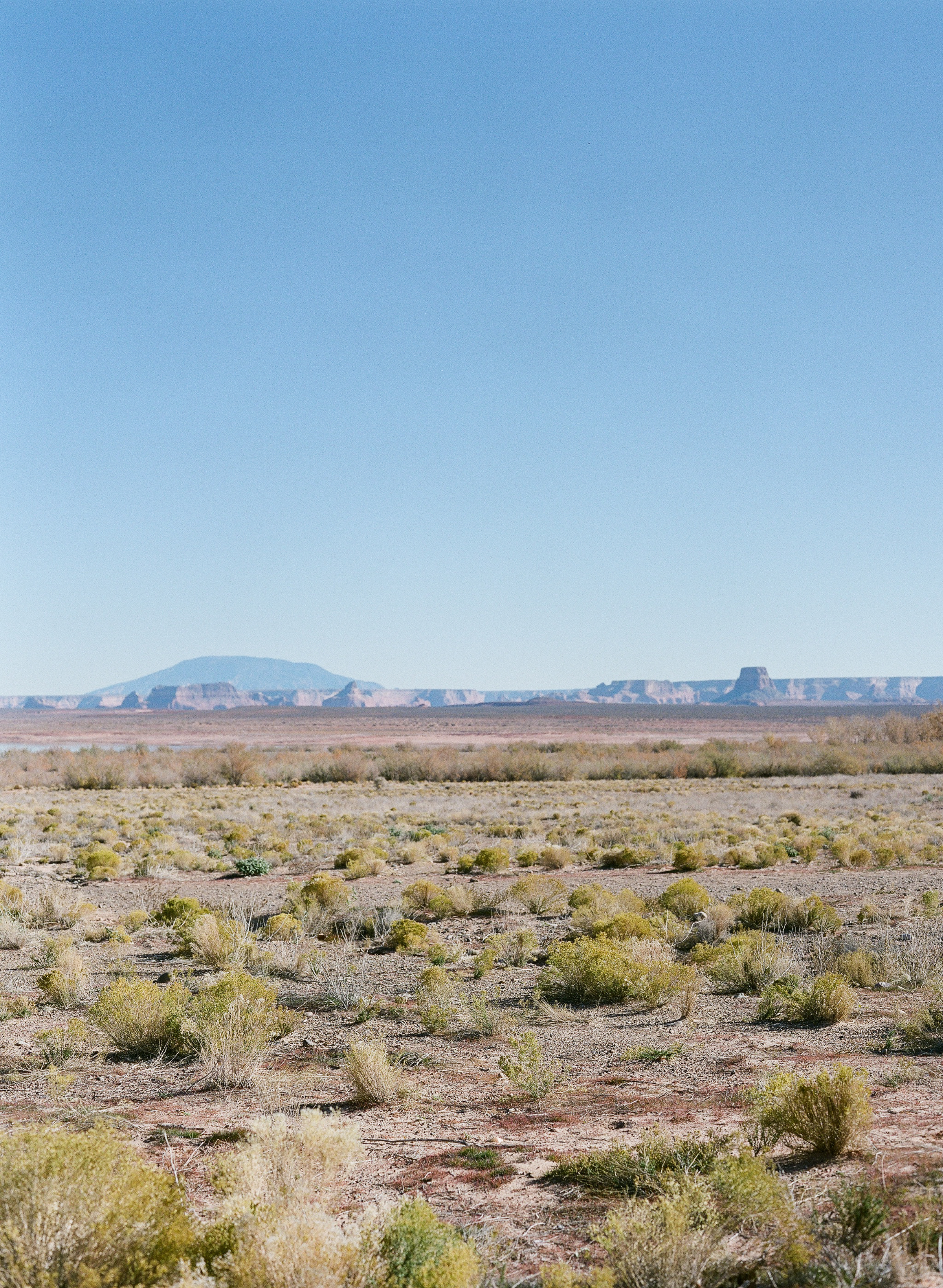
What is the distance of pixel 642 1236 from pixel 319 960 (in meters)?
8.25

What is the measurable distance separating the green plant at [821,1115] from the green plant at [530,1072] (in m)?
1.92

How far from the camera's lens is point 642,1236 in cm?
398

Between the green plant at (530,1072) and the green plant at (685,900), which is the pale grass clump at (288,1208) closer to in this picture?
the green plant at (530,1072)

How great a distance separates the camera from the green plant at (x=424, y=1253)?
3631 millimetres

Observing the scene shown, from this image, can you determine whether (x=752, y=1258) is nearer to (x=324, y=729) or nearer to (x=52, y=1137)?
(x=52, y=1137)

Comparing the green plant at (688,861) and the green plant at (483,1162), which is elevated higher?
the green plant at (483,1162)

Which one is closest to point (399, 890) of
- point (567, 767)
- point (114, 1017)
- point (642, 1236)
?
point (114, 1017)

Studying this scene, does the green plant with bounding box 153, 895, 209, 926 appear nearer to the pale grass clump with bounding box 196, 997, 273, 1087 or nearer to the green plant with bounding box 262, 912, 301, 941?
the green plant with bounding box 262, 912, 301, 941

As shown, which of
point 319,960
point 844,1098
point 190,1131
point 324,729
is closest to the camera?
point 844,1098

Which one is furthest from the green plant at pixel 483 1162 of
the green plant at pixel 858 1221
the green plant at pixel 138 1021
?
the green plant at pixel 138 1021

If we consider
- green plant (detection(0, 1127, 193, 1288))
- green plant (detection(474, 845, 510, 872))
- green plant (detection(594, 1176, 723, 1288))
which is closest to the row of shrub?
green plant (detection(474, 845, 510, 872))

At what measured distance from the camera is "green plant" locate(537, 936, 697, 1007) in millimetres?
9883

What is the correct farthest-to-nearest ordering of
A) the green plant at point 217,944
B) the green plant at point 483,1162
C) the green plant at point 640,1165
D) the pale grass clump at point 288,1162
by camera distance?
the green plant at point 217,944 → the green plant at point 483,1162 → the green plant at point 640,1165 → the pale grass clump at point 288,1162

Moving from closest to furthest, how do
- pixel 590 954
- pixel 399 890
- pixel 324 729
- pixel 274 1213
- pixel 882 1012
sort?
pixel 274 1213 → pixel 882 1012 → pixel 590 954 → pixel 399 890 → pixel 324 729
